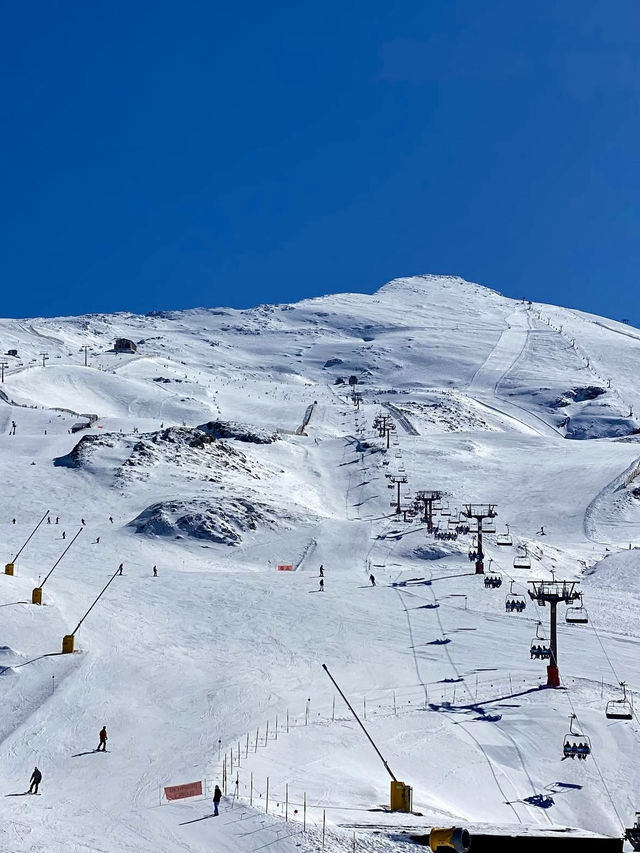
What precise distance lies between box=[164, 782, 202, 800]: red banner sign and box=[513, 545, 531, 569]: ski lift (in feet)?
111

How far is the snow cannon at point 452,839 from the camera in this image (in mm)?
21125

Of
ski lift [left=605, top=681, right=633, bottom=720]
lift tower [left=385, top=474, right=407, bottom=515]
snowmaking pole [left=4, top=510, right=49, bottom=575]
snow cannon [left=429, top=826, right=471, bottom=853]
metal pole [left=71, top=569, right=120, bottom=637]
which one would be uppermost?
lift tower [left=385, top=474, right=407, bottom=515]

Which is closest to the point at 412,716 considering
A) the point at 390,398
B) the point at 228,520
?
the point at 228,520

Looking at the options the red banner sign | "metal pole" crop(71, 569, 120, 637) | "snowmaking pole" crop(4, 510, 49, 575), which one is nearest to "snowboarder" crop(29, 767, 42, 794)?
the red banner sign

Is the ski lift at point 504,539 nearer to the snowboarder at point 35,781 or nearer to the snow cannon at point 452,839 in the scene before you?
the snowboarder at point 35,781

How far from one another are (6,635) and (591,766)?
22.0 meters

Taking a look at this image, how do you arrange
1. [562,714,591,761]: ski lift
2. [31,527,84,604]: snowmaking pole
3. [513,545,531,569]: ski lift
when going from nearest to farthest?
[562,714,591,761]: ski lift, [31,527,84,604]: snowmaking pole, [513,545,531,569]: ski lift

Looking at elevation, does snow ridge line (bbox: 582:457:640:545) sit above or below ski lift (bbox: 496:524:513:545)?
above

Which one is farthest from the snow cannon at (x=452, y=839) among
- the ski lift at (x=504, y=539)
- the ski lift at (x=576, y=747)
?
the ski lift at (x=504, y=539)

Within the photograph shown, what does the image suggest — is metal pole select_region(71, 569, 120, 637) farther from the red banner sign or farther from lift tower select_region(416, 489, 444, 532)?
lift tower select_region(416, 489, 444, 532)

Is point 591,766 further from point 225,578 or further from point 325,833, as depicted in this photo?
point 225,578

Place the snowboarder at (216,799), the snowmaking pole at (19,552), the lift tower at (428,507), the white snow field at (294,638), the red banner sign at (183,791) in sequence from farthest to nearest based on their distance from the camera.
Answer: the lift tower at (428,507) → the snowmaking pole at (19,552) → the white snow field at (294,638) → the red banner sign at (183,791) → the snowboarder at (216,799)

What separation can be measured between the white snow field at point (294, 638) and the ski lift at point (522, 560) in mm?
622

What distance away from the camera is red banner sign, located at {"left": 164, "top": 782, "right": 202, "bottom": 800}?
2542cm
